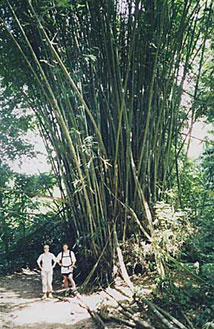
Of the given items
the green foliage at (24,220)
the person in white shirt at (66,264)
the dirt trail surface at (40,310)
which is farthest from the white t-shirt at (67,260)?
the green foliage at (24,220)

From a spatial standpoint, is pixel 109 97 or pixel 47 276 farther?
pixel 109 97

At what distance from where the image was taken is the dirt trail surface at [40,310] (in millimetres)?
2975

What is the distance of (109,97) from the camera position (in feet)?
13.5

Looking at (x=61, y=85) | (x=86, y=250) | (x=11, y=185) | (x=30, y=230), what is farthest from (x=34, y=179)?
(x=61, y=85)

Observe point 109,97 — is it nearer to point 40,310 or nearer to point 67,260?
point 67,260

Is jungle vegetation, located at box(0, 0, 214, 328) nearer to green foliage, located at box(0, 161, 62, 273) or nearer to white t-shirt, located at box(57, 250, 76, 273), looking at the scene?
white t-shirt, located at box(57, 250, 76, 273)

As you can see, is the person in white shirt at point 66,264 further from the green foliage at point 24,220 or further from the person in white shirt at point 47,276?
the green foliage at point 24,220

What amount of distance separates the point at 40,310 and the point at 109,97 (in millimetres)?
2467

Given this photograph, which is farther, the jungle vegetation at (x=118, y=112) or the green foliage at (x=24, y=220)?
the green foliage at (x=24, y=220)

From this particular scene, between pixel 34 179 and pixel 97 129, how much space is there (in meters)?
2.25

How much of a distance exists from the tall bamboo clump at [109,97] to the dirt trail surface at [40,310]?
0.55 metres

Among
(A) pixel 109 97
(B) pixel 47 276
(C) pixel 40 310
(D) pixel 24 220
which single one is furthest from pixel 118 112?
(D) pixel 24 220

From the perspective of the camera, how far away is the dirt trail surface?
297 cm

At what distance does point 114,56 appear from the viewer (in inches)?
153
